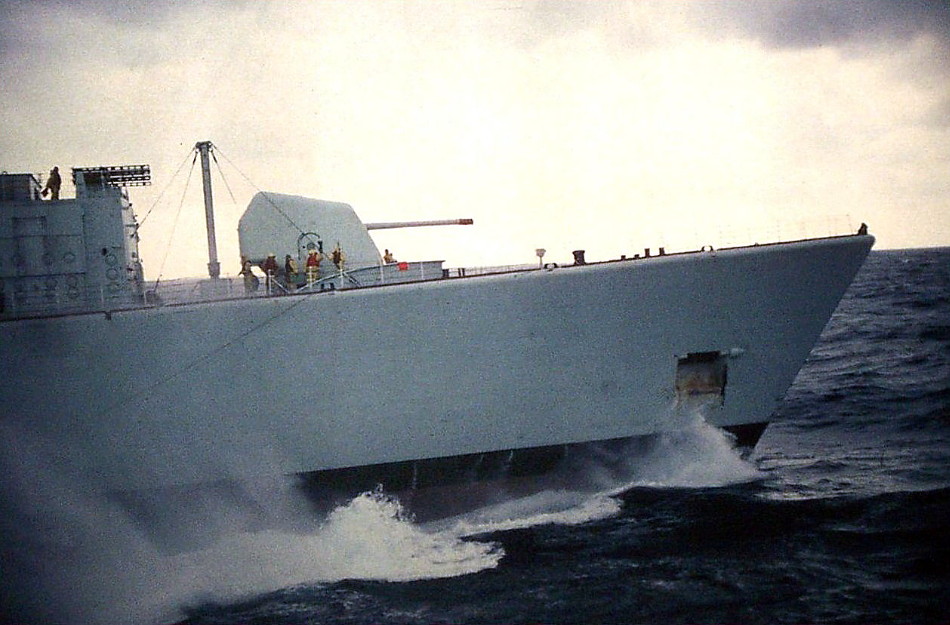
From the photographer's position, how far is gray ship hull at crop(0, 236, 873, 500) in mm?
11891

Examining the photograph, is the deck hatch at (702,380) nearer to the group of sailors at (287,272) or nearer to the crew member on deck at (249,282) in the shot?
the group of sailors at (287,272)

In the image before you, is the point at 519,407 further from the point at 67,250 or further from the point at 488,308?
the point at 67,250

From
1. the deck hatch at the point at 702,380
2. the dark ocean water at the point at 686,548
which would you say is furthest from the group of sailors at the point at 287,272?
the deck hatch at the point at 702,380

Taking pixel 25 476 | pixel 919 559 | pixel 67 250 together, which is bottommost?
pixel 919 559

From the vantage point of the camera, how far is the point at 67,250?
13508 mm

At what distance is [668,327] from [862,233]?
3688 millimetres

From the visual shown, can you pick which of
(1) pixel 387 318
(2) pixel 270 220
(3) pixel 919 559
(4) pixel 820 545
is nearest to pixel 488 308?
(1) pixel 387 318

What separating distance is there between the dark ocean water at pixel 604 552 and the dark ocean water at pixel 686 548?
3cm

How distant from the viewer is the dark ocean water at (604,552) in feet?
28.3

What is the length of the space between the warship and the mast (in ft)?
0.21

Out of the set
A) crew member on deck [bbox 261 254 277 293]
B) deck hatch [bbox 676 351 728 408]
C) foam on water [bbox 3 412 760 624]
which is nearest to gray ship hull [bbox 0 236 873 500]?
deck hatch [bbox 676 351 728 408]

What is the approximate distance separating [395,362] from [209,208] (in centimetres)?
447

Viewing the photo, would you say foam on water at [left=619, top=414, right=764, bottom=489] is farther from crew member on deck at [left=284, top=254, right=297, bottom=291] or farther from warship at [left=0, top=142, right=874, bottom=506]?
crew member on deck at [left=284, top=254, right=297, bottom=291]

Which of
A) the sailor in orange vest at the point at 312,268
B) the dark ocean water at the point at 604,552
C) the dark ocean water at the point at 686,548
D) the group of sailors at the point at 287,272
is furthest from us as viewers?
the group of sailors at the point at 287,272
